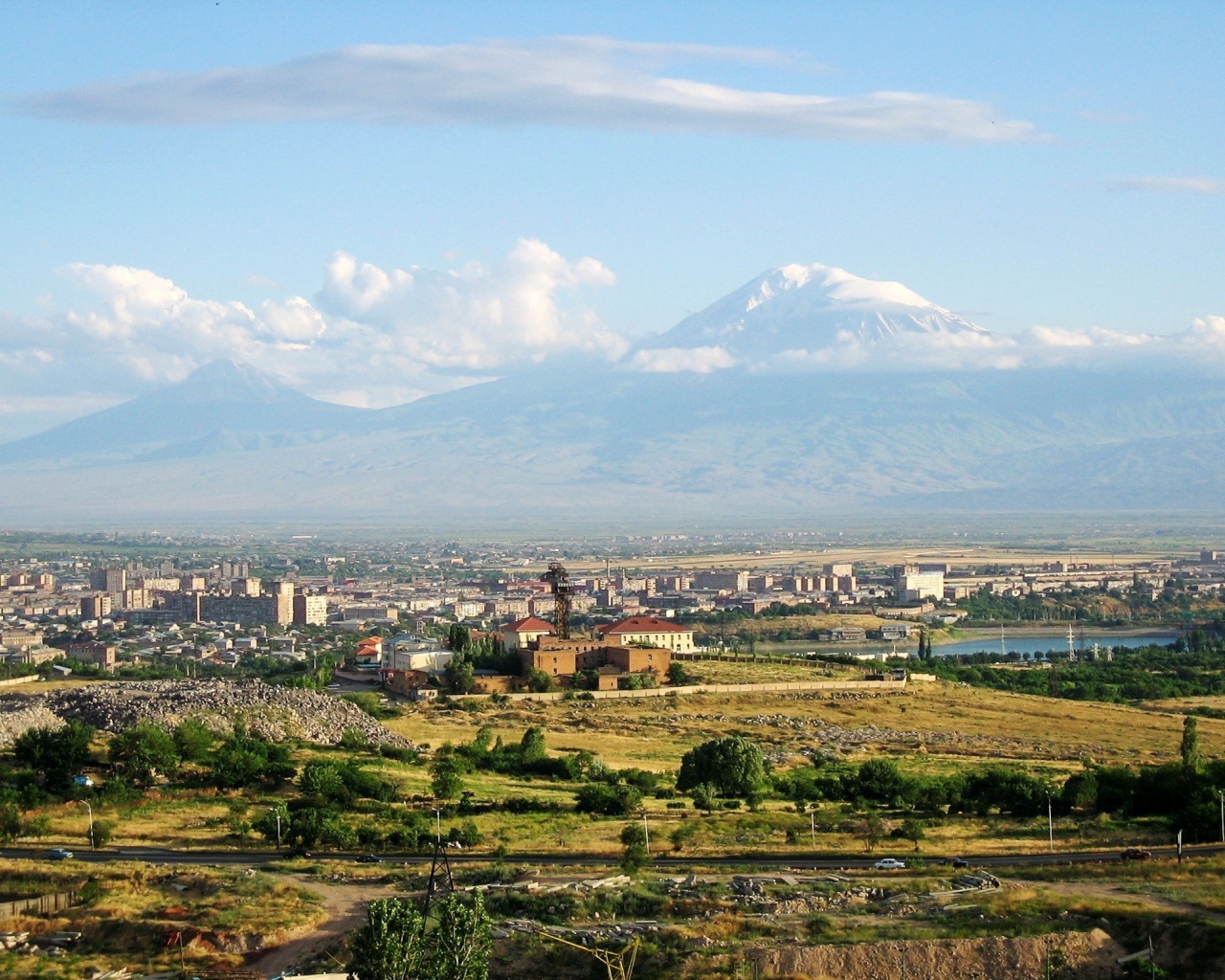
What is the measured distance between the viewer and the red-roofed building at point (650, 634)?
234 feet

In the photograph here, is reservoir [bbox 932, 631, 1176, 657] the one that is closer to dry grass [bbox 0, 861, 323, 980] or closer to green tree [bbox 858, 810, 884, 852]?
green tree [bbox 858, 810, 884, 852]

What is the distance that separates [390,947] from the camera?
2002 centimetres

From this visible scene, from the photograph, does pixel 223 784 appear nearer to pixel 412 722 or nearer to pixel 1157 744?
pixel 412 722

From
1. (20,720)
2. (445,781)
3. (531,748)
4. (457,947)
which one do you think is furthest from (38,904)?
(531,748)

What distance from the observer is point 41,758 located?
38688mm

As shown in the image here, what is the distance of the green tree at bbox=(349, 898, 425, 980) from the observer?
1997cm

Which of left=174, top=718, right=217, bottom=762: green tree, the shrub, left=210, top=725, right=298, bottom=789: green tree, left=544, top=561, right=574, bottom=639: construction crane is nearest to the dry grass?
left=210, top=725, right=298, bottom=789: green tree

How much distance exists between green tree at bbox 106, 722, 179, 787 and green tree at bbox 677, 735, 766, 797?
11422 millimetres

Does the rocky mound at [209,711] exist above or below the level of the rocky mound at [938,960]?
above

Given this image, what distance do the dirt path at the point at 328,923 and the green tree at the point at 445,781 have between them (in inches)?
357

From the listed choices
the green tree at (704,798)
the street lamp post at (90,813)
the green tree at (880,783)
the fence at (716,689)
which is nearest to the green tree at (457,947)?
the street lamp post at (90,813)

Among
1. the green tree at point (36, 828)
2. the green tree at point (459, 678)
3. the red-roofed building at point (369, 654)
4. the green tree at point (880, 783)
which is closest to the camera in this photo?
the green tree at point (36, 828)

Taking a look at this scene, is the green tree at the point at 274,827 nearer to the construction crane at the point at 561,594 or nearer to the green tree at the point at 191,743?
the green tree at the point at 191,743

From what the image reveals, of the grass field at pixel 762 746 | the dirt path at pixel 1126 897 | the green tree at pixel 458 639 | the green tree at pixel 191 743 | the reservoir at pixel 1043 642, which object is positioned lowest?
the reservoir at pixel 1043 642
